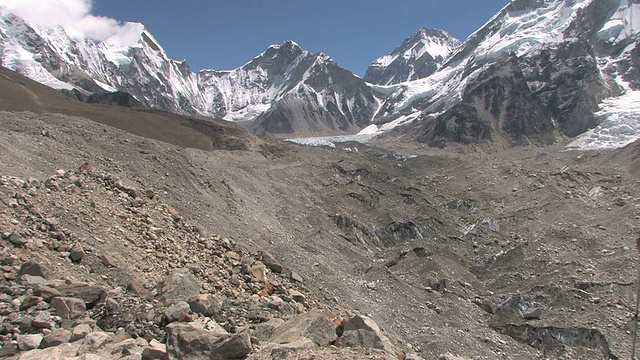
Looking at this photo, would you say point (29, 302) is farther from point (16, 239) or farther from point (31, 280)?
point (16, 239)

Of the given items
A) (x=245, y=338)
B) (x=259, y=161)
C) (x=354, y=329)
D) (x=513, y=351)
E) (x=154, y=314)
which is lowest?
(x=513, y=351)

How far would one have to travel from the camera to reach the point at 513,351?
88.7 ft

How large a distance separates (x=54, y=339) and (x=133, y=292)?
336 cm

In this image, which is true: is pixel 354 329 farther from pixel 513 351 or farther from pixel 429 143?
pixel 429 143

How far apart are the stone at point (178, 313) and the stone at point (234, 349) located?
5.76 ft

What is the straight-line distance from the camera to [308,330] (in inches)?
481

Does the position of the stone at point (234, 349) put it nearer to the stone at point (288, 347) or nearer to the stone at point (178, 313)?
the stone at point (288, 347)

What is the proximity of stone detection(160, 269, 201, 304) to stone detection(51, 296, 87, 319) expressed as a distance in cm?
208

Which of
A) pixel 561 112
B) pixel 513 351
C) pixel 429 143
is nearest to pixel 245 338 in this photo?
pixel 513 351

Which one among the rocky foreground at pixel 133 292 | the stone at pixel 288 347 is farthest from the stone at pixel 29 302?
the stone at pixel 288 347

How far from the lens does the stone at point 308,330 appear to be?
1207cm

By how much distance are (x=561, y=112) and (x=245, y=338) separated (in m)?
185

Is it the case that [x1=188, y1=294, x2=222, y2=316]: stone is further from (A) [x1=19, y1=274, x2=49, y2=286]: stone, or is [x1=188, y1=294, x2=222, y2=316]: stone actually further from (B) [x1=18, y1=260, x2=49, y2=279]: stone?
(B) [x1=18, y1=260, x2=49, y2=279]: stone

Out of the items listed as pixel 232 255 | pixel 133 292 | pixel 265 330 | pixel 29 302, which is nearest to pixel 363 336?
pixel 265 330
